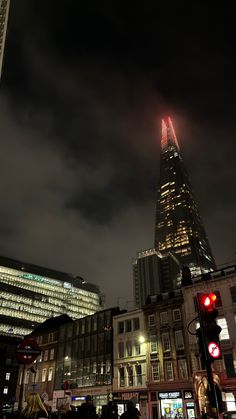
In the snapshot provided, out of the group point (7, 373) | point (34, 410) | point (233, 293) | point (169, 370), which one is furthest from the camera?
point (7, 373)

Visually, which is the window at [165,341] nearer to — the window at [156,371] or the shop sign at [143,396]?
the window at [156,371]

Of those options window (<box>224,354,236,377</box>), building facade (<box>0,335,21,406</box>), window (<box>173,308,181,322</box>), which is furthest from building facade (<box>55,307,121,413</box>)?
building facade (<box>0,335,21,406</box>)

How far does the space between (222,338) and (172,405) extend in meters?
10.1

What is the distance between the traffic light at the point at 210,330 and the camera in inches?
328

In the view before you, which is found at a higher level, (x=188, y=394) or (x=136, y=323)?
(x=136, y=323)

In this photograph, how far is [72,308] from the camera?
177 metres

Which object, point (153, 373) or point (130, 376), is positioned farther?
point (130, 376)

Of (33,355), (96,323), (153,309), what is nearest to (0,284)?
(96,323)

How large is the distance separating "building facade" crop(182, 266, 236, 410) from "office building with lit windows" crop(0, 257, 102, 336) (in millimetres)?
115429

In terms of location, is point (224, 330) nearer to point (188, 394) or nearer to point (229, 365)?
point (229, 365)

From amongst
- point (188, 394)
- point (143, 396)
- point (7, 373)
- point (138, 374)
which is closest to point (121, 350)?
point (138, 374)

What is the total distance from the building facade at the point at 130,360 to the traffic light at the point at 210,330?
127 ft

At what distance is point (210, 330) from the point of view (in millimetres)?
8320

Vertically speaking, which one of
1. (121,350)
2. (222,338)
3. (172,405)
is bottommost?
(172,405)
